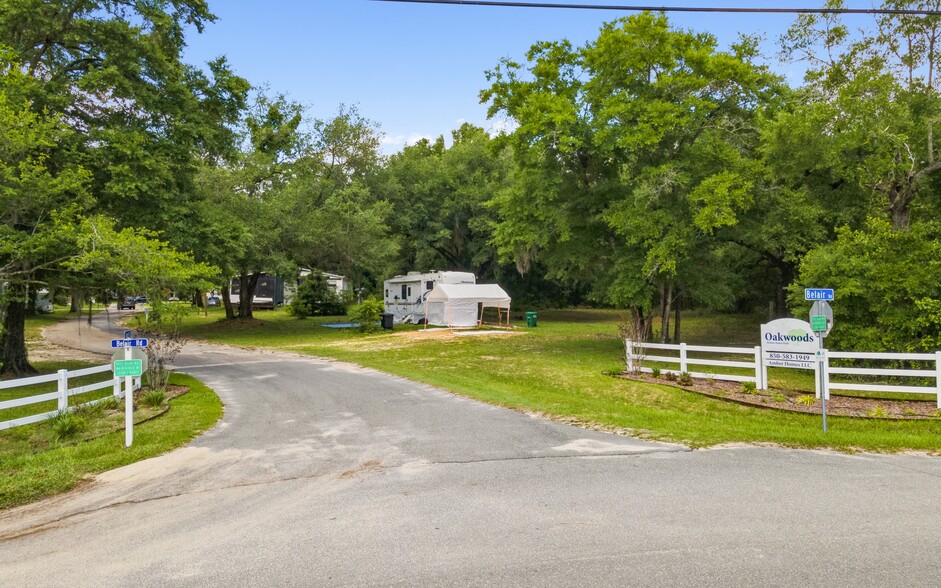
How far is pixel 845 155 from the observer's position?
17.7m

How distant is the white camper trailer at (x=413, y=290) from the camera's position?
99.7ft

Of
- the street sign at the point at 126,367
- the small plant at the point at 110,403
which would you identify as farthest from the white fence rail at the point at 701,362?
the small plant at the point at 110,403

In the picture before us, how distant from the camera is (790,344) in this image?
34.9 feet

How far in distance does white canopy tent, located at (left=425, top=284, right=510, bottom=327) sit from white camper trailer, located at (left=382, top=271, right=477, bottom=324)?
1123 millimetres

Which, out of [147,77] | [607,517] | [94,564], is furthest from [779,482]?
[147,77]

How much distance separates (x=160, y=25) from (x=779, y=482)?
17.8 m

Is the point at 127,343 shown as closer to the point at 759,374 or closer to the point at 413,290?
the point at 759,374

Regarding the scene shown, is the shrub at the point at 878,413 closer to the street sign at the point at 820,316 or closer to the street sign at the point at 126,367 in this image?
the street sign at the point at 820,316

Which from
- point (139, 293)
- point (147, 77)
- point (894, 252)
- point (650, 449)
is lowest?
point (650, 449)

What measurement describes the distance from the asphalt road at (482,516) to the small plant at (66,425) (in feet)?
6.72

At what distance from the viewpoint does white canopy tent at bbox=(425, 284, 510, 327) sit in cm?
2839

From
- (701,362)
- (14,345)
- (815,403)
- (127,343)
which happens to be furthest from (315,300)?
(815,403)

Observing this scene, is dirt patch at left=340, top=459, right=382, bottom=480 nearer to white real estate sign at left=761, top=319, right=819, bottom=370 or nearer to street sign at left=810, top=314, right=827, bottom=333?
street sign at left=810, top=314, right=827, bottom=333

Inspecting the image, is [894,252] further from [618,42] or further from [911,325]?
[618,42]
